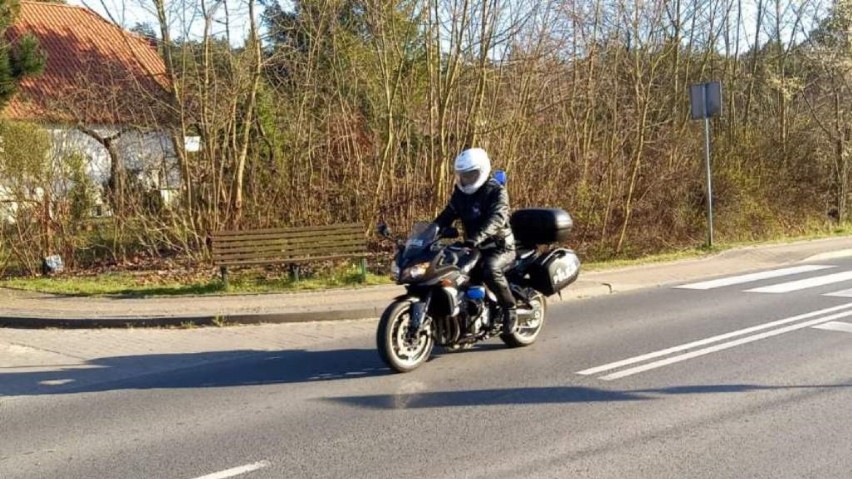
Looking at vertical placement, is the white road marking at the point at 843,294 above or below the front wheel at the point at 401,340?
below

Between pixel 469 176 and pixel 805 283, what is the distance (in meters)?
7.89

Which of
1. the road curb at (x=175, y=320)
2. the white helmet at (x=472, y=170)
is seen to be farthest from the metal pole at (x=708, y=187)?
the white helmet at (x=472, y=170)

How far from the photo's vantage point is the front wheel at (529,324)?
8.70 metres

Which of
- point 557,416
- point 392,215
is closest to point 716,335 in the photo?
point 557,416

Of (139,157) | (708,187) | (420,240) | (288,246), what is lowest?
(288,246)

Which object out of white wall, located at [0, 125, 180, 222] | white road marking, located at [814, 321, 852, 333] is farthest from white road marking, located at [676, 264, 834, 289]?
white wall, located at [0, 125, 180, 222]

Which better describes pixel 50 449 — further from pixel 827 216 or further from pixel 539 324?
pixel 827 216

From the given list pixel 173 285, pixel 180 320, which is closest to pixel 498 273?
pixel 180 320

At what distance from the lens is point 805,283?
13.5m

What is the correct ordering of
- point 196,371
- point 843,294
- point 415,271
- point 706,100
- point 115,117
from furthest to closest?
point 706,100 < point 115,117 < point 843,294 < point 196,371 < point 415,271

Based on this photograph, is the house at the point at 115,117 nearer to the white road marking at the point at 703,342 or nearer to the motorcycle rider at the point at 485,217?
the motorcycle rider at the point at 485,217

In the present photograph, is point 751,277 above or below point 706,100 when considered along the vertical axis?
below

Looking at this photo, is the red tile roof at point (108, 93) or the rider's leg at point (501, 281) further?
the red tile roof at point (108, 93)

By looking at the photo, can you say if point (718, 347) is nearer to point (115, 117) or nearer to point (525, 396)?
point (525, 396)
